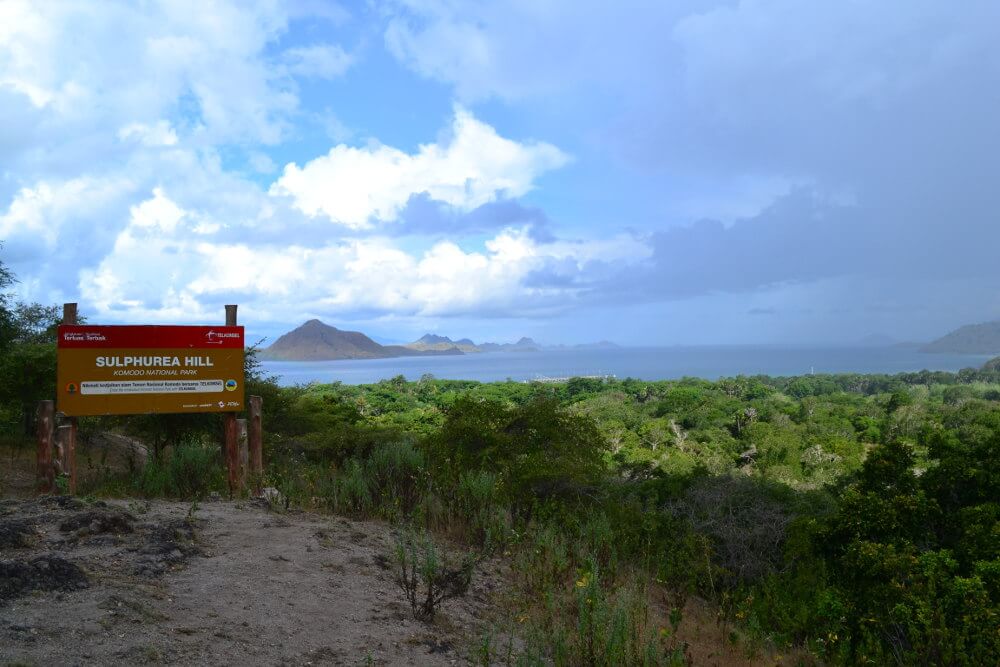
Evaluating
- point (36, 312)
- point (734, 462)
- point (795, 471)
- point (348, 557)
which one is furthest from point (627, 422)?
point (348, 557)

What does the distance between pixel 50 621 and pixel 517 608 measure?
344 cm

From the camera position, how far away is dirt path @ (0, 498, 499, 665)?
4.33 meters

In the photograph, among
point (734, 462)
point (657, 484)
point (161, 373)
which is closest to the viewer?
point (161, 373)

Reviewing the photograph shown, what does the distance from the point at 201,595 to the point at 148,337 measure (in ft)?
18.8

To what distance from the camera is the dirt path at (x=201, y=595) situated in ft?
14.2

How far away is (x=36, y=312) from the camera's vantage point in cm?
2769

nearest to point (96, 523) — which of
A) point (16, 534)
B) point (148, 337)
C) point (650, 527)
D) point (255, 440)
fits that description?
point (16, 534)

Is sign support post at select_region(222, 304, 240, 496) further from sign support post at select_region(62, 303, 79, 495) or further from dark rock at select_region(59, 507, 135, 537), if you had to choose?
dark rock at select_region(59, 507, 135, 537)

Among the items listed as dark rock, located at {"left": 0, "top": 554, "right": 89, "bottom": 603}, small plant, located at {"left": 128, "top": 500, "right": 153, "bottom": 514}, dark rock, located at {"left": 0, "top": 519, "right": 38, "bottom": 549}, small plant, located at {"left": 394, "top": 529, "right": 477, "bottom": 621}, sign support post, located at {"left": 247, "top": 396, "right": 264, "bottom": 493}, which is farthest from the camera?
sign support post, located at {"left": 247, "top": 396, "right": 264, "bottom": 493}

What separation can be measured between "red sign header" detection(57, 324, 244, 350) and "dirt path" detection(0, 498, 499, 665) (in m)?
2.75

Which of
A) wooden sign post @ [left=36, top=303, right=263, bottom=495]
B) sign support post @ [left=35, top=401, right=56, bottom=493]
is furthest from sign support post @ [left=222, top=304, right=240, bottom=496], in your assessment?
sign support post @ [left=35, top=401, right=56, bottom=493]

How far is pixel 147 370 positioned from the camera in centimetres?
991

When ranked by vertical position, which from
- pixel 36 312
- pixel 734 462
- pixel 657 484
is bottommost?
pixel 734 462

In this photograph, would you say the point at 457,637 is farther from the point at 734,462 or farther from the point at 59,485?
the point at 734,462
